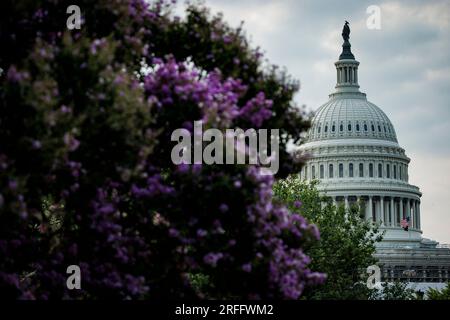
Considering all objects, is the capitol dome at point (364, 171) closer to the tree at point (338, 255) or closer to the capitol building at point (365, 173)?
the capitol building at point (365, 173)

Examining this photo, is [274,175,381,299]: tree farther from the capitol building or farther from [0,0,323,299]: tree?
the capitol building

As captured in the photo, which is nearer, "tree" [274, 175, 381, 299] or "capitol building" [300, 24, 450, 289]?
"tree" [274, 175, 381, 299]

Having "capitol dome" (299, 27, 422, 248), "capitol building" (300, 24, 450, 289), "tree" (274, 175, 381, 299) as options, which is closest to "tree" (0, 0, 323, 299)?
"tree" (274, 175, 381, 299)

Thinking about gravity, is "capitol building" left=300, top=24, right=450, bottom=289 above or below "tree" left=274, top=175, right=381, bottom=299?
above

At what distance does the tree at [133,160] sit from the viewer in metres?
24.0

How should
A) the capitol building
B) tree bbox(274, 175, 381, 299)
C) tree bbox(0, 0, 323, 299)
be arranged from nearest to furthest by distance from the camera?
tree bbox(0, 0, 323, 299) < tree bbox(274, 175, 381, 299) < the capitol building

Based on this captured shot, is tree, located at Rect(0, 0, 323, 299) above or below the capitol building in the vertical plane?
below

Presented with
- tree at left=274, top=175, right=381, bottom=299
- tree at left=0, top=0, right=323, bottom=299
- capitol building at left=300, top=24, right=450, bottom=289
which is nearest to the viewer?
tree at left=0, top=0, right=323, bottom=299

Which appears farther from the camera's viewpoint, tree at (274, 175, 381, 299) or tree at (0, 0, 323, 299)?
tree at (274, 175, 381, 299)

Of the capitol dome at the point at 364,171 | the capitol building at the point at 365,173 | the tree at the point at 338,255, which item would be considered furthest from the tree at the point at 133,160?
the capitol dome at the point at 364,171

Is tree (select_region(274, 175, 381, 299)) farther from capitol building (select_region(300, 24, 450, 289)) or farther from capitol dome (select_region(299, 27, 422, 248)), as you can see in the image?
capitol dome (select_region(299, 27, 422, 248))

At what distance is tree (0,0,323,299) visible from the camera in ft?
78.6
